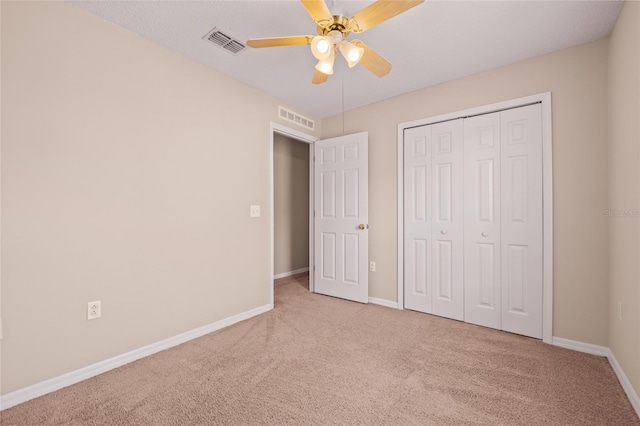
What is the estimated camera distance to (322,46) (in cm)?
163

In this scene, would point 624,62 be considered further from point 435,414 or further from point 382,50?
point 435,414

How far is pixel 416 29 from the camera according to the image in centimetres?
209

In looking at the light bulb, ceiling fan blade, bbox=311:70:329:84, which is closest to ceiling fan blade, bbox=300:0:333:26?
the light bulb

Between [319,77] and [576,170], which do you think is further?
[576,170]

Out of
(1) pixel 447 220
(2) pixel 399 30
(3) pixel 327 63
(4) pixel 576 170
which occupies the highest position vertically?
(2) pixel 399 30

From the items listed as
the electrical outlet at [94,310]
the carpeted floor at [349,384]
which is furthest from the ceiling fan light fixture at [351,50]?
the electrical outlet at [94,310]

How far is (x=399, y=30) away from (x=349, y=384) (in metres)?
2.48

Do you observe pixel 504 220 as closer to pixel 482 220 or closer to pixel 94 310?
pixel 482 220

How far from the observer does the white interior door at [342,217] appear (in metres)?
3.51

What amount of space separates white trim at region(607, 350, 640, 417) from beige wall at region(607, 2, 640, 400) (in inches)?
1.5

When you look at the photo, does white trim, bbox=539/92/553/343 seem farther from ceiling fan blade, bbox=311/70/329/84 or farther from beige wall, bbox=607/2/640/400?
ceiling fan blade, bbox=311/70/329/84

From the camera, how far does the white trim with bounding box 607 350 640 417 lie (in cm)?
157

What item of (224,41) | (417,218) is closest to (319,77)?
(224,41)

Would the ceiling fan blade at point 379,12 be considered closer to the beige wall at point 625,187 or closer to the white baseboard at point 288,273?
the beige wall at point 625,187
